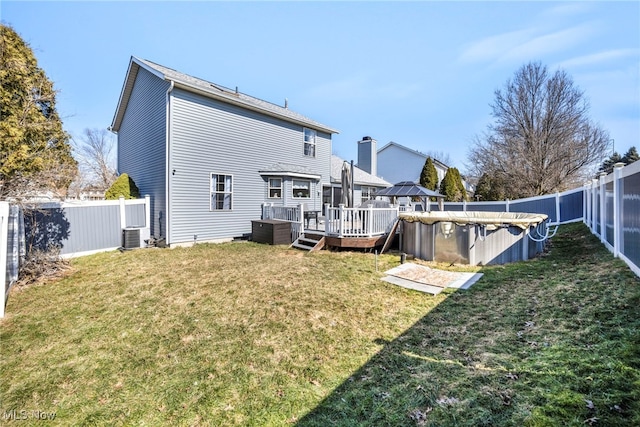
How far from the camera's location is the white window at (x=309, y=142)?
15.1 meters

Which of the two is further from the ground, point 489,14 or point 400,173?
point 489,14

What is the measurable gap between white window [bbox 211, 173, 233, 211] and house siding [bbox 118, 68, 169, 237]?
173cm


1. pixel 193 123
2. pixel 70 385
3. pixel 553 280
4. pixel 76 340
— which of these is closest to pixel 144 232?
pixel 193 123

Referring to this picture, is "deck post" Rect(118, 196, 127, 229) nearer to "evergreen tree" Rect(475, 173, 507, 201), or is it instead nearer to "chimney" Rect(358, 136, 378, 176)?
"chimney" Rect(358, 136, 378, 176)

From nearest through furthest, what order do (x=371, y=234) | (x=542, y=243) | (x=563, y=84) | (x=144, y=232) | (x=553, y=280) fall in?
(x=553, y=280)
(x=542, y=243)
(x=371, y=234)
(x=144, y=232)
(x=563, y=84)

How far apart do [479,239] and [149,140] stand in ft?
40.6

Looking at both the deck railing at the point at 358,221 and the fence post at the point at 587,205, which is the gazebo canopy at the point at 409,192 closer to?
the deck railing at the point at 358,221

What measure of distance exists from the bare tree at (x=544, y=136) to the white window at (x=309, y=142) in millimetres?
13665

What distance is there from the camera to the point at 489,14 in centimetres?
802

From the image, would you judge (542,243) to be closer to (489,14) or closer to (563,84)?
(489,14)

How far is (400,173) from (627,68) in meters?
18.0

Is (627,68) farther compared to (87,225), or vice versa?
(627,68)

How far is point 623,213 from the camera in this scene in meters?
5.19

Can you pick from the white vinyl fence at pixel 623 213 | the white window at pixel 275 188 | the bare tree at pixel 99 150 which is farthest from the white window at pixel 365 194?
the bare tree at pixel 99 150
